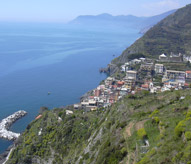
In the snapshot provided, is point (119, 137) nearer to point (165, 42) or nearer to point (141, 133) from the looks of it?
point (141, 133)

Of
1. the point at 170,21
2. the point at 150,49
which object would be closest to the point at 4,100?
the point at 150,49

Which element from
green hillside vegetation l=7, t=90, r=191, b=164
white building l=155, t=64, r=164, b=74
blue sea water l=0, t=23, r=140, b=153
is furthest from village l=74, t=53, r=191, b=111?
blue sea water l=0, t=23, r=140, b=153

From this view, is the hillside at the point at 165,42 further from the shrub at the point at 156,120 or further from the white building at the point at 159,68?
the shrub at the point at 156,120

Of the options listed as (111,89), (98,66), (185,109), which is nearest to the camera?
(185,109)

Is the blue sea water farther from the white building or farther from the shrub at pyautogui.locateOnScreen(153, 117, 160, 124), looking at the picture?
the shrub at pyautogui.locateOnScreen(153, 117, 160, 124)

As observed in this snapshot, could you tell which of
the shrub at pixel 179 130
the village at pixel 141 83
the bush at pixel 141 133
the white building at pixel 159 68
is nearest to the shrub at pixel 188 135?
the shrub at pixel 179 130

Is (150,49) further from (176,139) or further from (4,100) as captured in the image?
(176,139)
